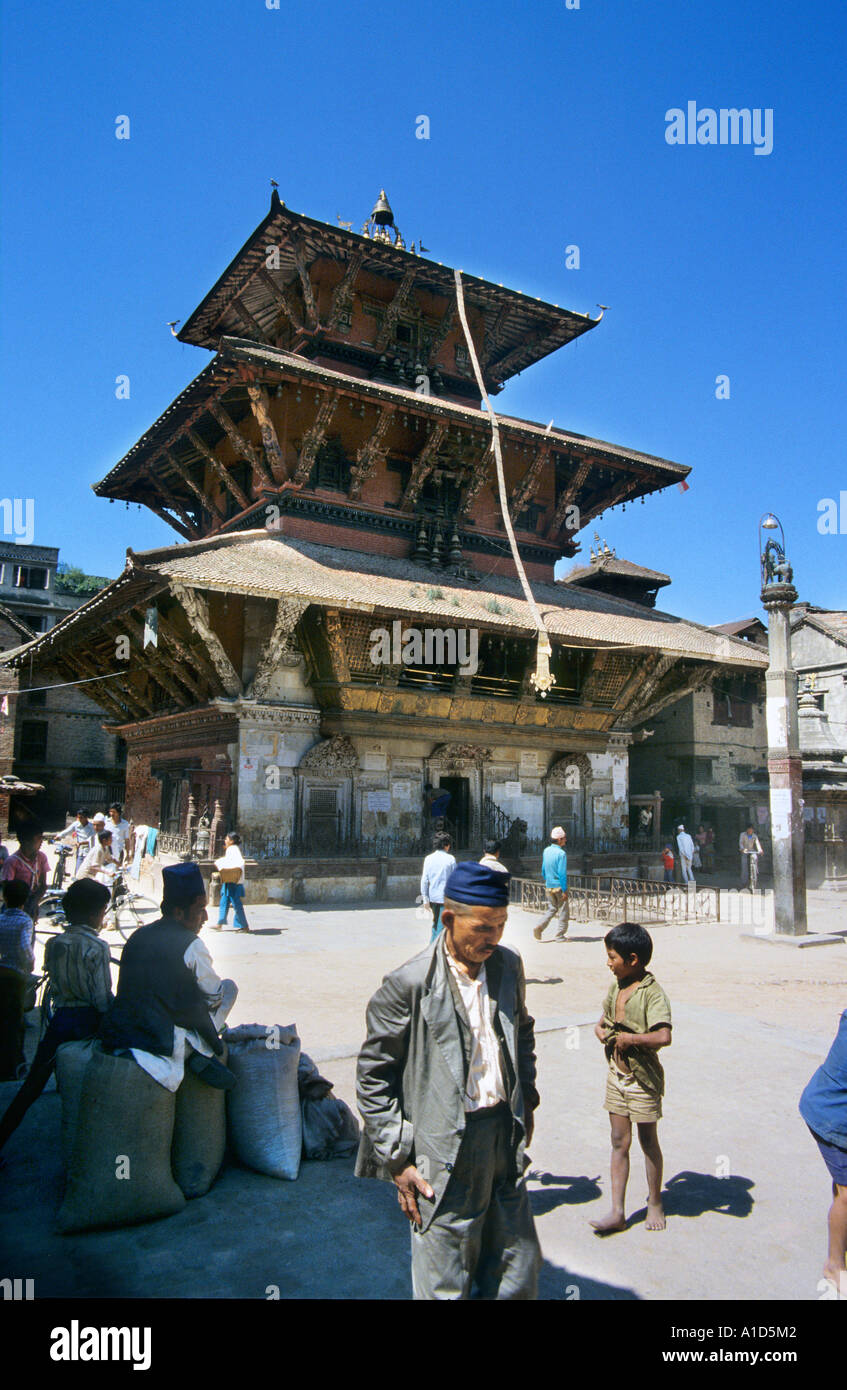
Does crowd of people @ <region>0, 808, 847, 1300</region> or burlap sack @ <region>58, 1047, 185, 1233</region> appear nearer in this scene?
crowd of people @ <region>0, 808, 847, 1300</region>

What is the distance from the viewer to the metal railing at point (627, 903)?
1591 cm

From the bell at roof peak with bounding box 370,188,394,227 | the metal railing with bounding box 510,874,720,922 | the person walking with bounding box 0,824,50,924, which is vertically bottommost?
the metal railing with bounding box 510,874,720,922

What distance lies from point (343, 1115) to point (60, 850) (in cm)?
1287

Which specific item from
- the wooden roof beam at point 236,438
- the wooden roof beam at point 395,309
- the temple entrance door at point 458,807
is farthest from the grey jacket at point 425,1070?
the wooden roof beam at point 395,309

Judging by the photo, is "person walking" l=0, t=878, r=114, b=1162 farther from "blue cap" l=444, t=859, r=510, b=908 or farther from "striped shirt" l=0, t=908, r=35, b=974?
"blue cap" l=444, t=859, r=510, b=908

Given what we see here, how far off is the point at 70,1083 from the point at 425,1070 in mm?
2138

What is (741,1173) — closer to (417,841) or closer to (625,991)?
(625,991)

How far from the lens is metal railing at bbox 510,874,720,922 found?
626 inches

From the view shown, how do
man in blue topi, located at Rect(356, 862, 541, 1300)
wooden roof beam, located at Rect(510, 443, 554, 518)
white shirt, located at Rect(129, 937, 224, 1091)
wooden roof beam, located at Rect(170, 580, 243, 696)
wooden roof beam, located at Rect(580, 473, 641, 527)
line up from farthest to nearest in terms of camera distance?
wooden roof beam, located at Rect(580, 473, 641, 527)
wooden roof beam, located at Rect(510, 443, 554, 518)
wooden roof beam, located at Rect(170, 580, 243, 696)
white shirt, located at Rect(129, 937, 224, 1091)
man in blue topi, located at Rect(356, 862, 541, 1300)

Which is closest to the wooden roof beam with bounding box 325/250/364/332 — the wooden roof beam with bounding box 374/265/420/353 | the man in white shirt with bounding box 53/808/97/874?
the wooden roof beam with bounding box 374/265/420/353

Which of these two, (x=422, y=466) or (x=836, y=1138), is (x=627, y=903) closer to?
(x=422, y=466)

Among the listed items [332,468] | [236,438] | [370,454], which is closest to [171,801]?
[236,438]

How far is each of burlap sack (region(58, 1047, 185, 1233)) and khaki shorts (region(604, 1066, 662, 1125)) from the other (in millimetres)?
2155
